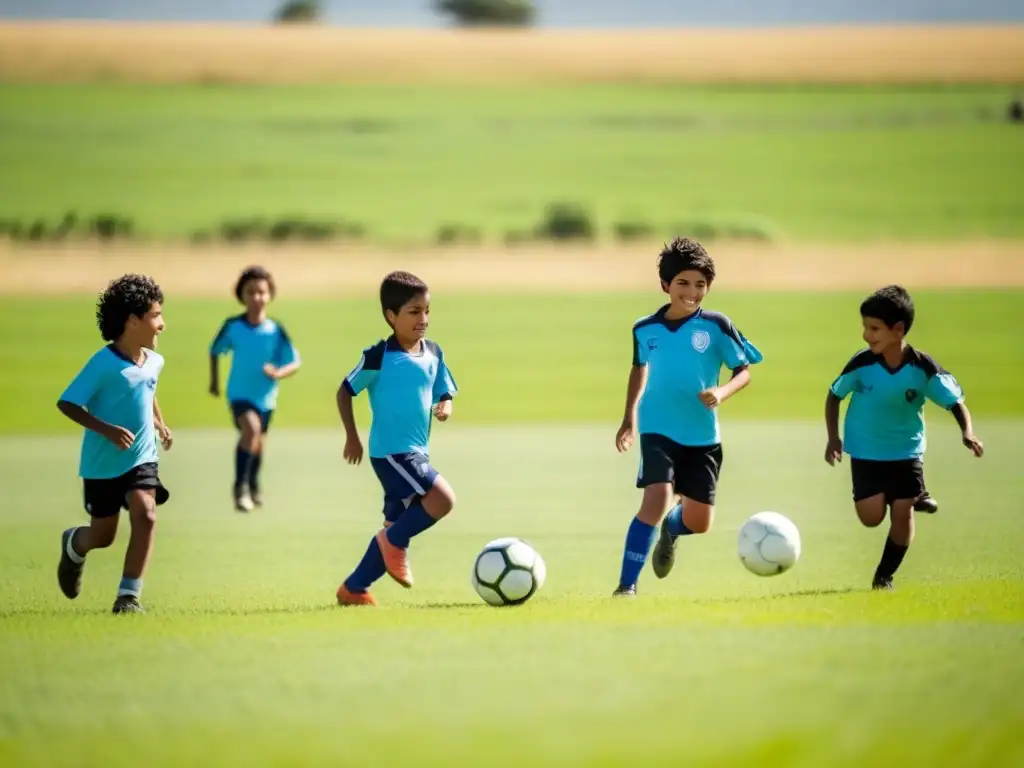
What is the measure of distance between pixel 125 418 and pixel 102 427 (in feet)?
0.79

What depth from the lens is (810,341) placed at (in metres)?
33.6

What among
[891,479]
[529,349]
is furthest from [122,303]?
[529,349]

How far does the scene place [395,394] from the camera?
28.1 ft

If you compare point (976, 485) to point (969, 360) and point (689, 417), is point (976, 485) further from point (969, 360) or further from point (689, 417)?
point (969, 360)

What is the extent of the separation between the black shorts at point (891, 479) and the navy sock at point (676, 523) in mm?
981

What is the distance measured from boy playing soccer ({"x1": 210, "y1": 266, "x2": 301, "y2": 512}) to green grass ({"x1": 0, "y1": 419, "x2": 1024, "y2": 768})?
2242 mm

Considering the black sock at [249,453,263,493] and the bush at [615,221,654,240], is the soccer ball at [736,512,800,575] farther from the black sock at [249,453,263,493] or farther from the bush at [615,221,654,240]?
the bush at [615,221,654,240]

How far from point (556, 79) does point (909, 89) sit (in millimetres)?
13874

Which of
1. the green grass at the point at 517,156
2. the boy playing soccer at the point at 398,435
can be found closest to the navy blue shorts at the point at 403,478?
the boy playing soccer at the point at 398,435

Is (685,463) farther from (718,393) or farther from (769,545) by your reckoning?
(769,545)

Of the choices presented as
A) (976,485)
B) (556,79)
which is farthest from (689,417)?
(556,79)

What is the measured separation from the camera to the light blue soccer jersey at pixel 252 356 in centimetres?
1454

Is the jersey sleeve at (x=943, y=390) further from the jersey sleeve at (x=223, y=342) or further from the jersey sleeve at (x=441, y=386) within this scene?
the jersey sleeve at (x=223, y=342)

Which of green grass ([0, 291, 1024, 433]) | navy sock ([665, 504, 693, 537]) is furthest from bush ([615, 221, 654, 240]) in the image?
navy sock ([665, 504, 693, 537])
